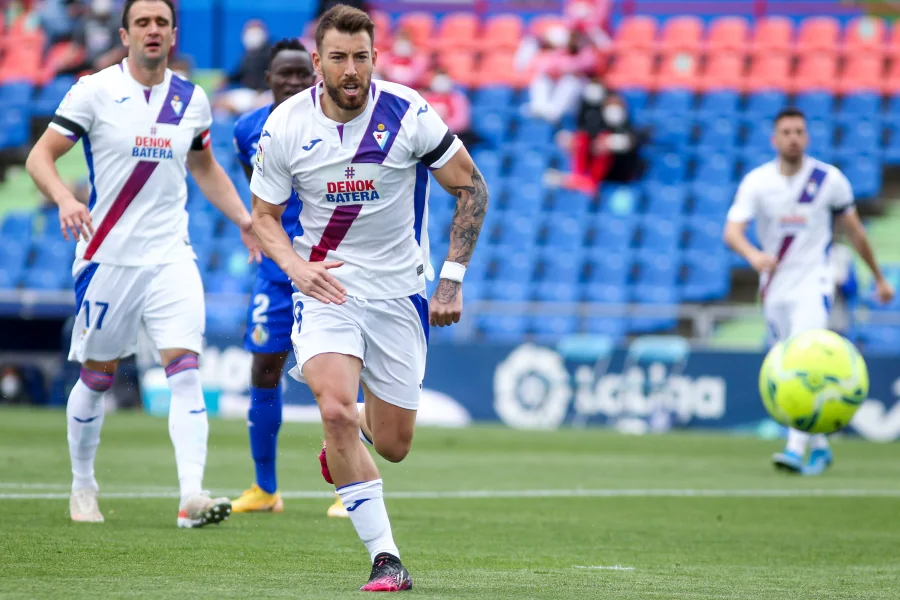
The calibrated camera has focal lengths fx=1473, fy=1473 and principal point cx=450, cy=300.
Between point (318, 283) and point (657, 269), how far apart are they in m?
14.4

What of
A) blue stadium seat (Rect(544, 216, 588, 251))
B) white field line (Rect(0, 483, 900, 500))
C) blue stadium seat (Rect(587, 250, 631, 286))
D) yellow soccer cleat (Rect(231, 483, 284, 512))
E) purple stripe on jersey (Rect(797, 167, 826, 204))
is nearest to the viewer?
yellow soccer cleat (Rect(231, 483, 284, 512))

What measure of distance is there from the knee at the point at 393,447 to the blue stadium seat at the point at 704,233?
14.4 metres

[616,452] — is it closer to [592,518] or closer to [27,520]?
[592,518]

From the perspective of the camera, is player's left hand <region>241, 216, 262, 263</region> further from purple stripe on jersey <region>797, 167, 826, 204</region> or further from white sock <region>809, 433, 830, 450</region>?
white sock <region>809, 433, 830, 450</region>

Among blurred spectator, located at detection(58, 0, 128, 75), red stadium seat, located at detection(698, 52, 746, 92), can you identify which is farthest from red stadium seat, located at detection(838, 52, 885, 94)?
blurred spectator, located at detection(58, 0, 128, 75)

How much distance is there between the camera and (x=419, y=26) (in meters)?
25.9

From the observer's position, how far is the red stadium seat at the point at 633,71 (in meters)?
23.5

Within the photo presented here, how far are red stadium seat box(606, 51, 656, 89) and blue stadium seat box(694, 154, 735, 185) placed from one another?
2486 mm

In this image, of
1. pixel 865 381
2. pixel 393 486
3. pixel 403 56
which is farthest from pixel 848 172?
pixel 393 486

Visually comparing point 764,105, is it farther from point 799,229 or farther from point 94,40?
point 799,229

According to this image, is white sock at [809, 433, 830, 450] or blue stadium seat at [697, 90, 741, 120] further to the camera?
blue stadium seat at [697, 90, 741, 120]

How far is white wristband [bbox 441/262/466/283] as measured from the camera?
5.84 m

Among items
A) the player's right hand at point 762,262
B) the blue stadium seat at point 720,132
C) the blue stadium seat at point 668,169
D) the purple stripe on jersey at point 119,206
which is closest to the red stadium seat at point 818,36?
the blue stadium seat at point 720,132

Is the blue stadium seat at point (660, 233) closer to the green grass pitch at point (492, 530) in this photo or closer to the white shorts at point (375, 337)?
the green grass pitch at point (492, 530)
